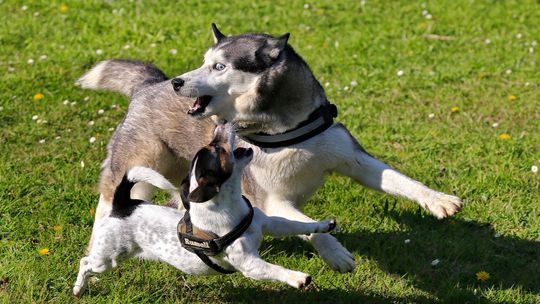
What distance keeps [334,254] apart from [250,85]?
3.31ft

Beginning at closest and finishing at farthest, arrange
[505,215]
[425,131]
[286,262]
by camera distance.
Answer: [286,262]
[505,215]
[425,131]

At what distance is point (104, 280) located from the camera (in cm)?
462

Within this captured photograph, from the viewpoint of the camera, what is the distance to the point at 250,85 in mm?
4500

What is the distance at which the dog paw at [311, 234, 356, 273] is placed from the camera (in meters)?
4.41

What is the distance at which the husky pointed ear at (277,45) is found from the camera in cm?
452

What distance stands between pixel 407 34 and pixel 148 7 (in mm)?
2869

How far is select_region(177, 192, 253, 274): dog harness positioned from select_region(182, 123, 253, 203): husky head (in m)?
0.15

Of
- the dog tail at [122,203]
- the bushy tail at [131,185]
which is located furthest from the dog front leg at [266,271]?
the dog tail at [122,203]

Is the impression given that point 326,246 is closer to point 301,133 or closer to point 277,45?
point 301,133

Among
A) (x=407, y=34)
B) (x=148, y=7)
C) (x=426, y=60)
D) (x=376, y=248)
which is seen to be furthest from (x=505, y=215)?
(x=148, y=7)

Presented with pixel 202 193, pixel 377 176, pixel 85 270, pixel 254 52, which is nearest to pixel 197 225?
pixel 202 193

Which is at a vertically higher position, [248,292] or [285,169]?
[285,169]

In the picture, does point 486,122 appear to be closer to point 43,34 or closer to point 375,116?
point 375,116

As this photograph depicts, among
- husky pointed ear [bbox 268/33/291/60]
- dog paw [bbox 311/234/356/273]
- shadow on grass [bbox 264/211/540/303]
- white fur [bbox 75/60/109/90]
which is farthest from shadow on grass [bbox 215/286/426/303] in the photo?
white fur [bbox 75/60/109/90]
